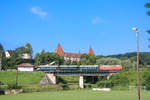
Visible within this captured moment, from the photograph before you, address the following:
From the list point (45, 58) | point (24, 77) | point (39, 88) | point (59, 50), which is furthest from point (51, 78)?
point (59, 50)

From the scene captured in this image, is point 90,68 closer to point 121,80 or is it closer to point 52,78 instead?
point 121,80

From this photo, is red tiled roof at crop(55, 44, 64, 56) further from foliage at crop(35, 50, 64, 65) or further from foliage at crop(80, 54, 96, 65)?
foliage at crop(35, 50, 64, 65)

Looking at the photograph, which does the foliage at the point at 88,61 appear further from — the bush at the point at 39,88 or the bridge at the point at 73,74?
the bush at the point at 39,88

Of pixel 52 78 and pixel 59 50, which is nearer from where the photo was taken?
pixel 52 78

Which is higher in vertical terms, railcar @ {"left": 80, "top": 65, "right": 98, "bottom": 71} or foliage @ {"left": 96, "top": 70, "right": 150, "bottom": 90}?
railcar @ {"left": 80, "top": 65, "right": 98, "bottom": 71}

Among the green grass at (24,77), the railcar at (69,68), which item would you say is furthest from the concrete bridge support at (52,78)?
the railcar at (69,68)

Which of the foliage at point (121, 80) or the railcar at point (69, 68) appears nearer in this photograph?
the foliage at point (121, 80)

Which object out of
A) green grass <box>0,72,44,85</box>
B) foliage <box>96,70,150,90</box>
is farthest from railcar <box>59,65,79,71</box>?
foliage <box>96,70,150,90</box>

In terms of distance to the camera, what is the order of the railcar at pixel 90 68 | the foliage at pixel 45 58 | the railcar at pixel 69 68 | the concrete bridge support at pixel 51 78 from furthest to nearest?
1. the foliage at pixel 45 58
2. the railcar at pixel 69 68
3. the railcar at pixel 90 68
4. the concrete bridge support at pixel 51 78

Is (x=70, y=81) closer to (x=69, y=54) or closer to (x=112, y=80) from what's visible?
(x=112, y=80)

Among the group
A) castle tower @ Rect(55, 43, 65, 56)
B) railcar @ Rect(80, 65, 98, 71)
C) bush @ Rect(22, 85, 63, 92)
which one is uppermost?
castle tower @ Rect(55, 43, 65, 56)

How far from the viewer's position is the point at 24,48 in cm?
12262

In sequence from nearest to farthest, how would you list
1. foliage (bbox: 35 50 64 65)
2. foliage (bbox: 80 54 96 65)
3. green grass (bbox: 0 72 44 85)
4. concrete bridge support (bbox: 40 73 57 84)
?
green grass (bbox: 0 72 44 85) → concrete bridge support (bbox: 40 73 57 84) → foliage (bbox: 35 50 64 65) → foliage (bbox: 80 54 96 65)

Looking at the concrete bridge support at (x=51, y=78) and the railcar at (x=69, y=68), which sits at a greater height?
the railcar at (x=69, y=68)
